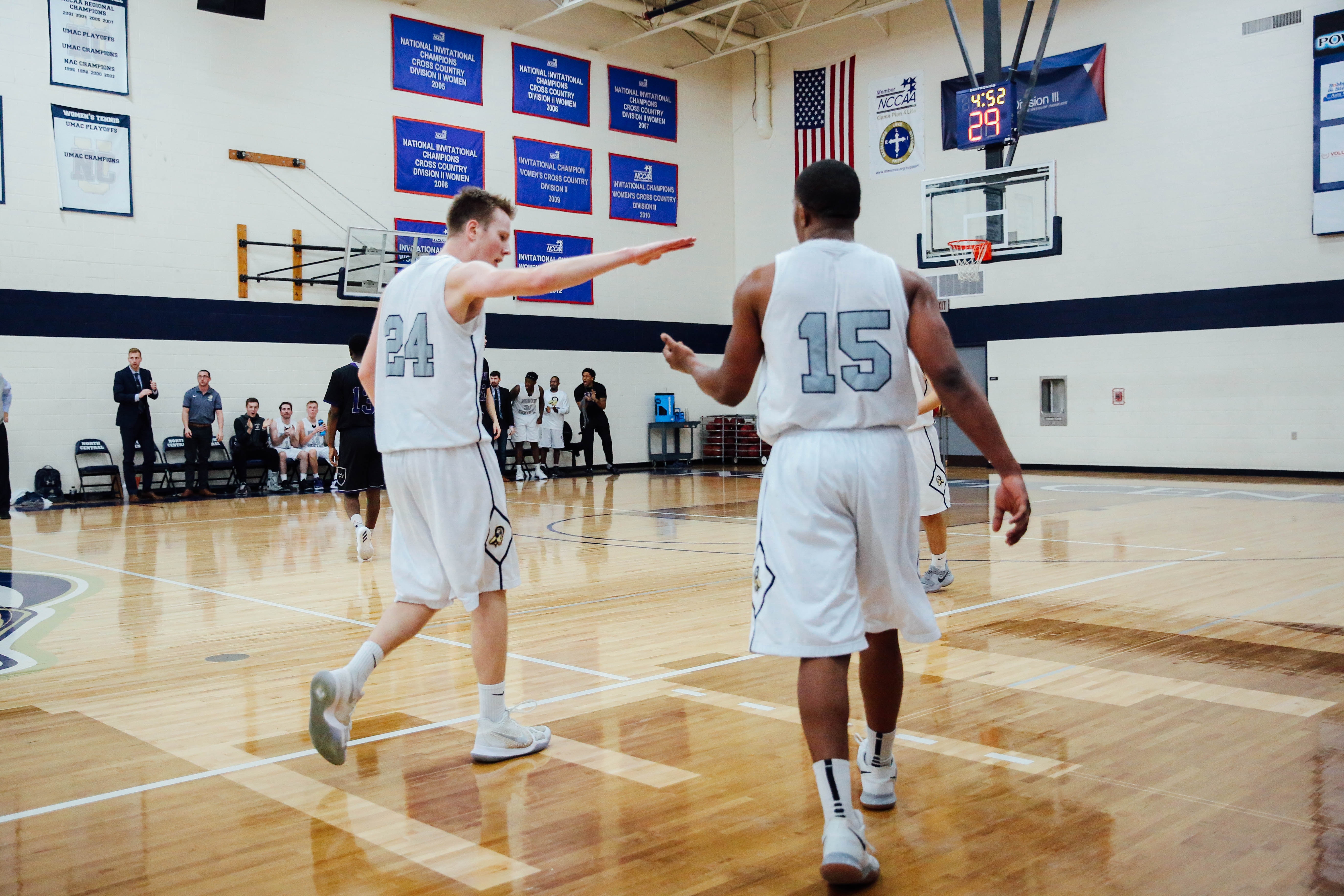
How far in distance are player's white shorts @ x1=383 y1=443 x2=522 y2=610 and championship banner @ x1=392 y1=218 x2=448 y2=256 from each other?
43.2 feet

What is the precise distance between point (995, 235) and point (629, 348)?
23.8 feet

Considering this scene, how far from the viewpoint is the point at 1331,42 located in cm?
1470

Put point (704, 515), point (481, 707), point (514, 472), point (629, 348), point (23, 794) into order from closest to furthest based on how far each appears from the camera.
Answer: point (23, 794) → point (481, 707) → point (704, 515) → point (514, 472) → point (629, 348)

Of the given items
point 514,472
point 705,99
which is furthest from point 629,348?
point 705,99

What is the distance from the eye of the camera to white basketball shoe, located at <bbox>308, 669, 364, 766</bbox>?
10.5 feet

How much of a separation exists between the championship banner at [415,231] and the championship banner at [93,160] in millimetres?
3681

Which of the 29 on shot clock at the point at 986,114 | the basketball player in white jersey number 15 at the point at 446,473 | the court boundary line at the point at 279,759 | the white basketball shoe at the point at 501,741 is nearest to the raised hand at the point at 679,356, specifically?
the basketball player in white jersey number 15 at the point at 446,473

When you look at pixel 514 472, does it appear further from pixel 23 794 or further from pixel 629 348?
pixel 23 794

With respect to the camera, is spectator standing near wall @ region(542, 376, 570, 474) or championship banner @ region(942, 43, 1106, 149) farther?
spectator standing near wall @ region(542, 376, 570, 474)

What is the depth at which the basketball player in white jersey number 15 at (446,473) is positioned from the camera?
3.36 meters

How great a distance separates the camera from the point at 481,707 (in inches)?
134

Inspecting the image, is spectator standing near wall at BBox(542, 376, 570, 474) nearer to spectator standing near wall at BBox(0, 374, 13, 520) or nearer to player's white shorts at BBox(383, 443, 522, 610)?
spectator standing near wall at BBox(0, 374, 13, 520)

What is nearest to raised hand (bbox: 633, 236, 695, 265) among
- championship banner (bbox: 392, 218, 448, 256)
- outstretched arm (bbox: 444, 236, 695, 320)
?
outstretched arm (bbox: 444, 236, 695, 320)

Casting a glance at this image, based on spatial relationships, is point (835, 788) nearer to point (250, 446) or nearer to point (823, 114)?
point (250, 446)
